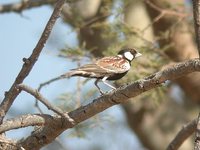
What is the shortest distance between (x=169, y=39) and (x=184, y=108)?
208 cm

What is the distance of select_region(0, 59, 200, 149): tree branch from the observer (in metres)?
2.20

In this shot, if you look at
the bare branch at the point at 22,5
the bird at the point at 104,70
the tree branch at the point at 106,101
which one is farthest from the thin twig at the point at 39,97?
the bare branch at the point at 22,5

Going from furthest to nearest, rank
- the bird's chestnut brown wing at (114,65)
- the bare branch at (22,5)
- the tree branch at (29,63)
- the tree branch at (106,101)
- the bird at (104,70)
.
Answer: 1. the bare branch at (22,5)
2. the bird's chestnut brown wing at (114,65)
3. the bird at (104,70)
4. the tree branch at (29,63)
5. the tree branch at (106,101)

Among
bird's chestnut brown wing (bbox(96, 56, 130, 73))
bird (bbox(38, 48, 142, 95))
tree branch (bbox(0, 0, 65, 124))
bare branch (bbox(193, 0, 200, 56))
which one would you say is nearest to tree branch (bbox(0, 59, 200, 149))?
tree branch (bbox(0, 0, 65, 124))

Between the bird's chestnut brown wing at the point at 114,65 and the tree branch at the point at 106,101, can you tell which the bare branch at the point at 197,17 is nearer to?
the tree branch at the point at 106,101

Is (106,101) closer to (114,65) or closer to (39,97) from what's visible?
(39,97)

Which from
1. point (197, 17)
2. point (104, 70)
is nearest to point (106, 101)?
point (197, 17)

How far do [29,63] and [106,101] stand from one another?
36 cm

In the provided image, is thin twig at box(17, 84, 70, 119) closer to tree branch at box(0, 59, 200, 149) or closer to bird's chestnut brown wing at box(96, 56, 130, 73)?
tree branch at box(0, 59, 200, 149)

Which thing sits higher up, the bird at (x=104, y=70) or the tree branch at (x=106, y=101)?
the bird at (x=104, y=70)

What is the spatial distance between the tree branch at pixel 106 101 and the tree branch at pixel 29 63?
0.33 ft

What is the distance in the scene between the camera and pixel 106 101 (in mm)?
2457

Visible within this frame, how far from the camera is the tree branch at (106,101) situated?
7.22 feet

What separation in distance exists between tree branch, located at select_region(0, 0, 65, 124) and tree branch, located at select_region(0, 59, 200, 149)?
3.9 inches
